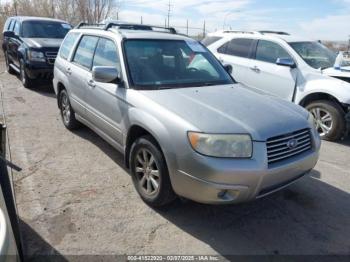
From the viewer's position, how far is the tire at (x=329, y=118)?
585 centimetres

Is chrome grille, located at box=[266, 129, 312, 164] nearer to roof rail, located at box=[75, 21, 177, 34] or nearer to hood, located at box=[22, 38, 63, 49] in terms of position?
roof rail, located at box=[75, 21, 177, 34]

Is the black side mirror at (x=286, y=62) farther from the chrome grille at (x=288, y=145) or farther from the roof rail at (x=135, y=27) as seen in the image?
the chrome grille at (x=288, y=145)

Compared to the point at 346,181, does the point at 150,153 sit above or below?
above

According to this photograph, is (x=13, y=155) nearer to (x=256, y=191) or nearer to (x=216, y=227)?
(x=216, y=227)

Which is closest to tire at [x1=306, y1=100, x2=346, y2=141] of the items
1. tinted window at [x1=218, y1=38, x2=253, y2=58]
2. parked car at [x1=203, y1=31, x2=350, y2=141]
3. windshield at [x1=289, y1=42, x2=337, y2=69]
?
parked car at [x1=203, y1=31, x2=350, y2=141]

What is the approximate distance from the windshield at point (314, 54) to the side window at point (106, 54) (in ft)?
12.6

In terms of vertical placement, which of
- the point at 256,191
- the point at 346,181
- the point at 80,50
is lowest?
the point at 346,181

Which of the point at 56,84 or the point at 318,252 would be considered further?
the point at 56,84

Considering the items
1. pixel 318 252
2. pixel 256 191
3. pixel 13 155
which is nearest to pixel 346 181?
pixel 318 252

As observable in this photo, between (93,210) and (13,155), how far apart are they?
1.96m

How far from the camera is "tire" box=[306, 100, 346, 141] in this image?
5852 mm

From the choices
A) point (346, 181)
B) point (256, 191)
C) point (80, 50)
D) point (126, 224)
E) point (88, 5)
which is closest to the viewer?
point (256, 191)

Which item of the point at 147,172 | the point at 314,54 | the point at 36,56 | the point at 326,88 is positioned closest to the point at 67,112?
the point at 147,172

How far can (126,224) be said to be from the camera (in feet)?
10.9
